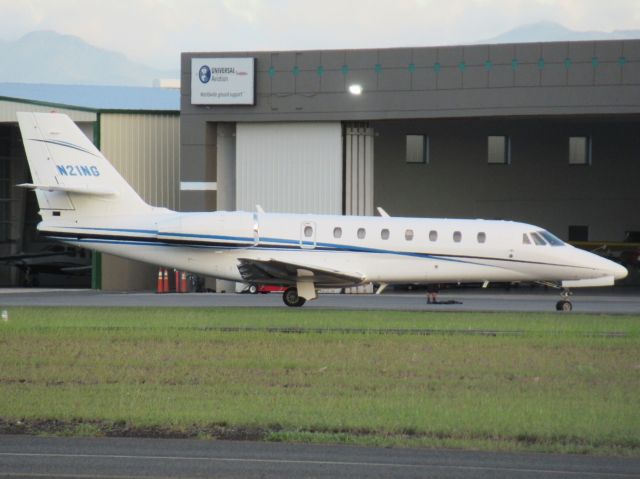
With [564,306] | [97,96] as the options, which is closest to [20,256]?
[97,96]

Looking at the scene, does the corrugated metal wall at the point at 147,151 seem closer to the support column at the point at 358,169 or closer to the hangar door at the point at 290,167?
the hangar door at the point at 290,167

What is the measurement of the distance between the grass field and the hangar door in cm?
1838

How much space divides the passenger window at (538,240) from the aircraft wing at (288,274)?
15.5 ft

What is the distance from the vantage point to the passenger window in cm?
3166

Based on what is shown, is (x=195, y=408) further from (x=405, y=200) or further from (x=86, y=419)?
(x=405, y=200)

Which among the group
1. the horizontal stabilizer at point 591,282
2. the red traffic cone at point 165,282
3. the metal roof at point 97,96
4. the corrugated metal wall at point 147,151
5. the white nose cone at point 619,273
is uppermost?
the metal roof at point 97,96

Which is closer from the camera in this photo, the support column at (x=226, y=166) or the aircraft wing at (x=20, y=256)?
the support column at (x=226, y=166)

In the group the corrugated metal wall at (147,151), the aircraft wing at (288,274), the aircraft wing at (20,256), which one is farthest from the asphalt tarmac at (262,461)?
the aircraft wing at (20,256)

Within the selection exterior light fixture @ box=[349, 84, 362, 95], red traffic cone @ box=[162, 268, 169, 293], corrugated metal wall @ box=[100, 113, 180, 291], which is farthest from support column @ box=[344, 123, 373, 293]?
corrugated metal wall @ box=[100, 113, 180, 291]

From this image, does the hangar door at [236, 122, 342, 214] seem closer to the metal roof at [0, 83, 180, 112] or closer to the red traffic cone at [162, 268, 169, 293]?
the red traffic cone at [162, 268, 169, 293]

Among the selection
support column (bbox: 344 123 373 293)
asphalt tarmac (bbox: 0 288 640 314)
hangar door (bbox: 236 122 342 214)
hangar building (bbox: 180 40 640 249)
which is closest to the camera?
asphalt tarmac (bbox: 0 288 640 314)

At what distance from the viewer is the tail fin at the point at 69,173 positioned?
31.6m

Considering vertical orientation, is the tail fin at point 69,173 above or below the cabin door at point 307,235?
above

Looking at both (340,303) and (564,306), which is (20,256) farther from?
(564,306)
